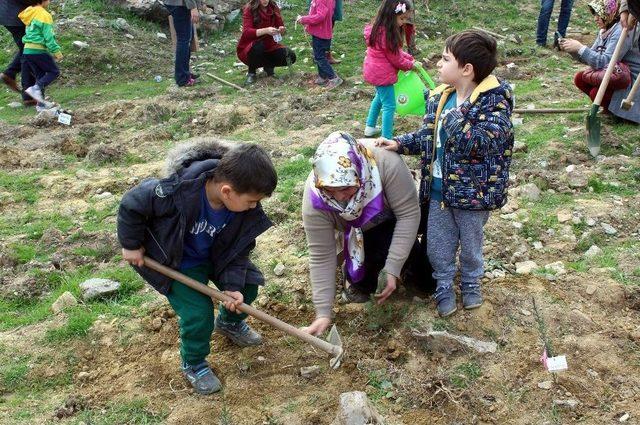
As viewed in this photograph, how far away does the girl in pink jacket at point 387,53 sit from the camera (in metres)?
5.72

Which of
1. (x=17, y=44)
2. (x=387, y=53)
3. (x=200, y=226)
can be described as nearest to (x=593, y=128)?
(x=387, y=53)

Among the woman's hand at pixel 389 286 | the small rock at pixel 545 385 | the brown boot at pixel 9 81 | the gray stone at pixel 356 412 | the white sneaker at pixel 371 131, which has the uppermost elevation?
the woman's hand at pixel 389 286

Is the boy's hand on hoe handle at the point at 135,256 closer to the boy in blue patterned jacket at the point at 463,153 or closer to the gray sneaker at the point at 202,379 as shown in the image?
the gray sneaker at the point at 202,379

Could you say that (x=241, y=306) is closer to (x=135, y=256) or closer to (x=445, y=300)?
(x=135, y=256)

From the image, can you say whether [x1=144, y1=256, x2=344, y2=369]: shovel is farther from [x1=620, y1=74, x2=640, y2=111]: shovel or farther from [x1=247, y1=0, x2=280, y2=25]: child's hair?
[x1=247, y1=0, x2=280, y2=25]: child's hair

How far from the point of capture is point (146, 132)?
6.96 m

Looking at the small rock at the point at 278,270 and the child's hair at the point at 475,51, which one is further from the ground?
the child's hair at the point at 475,51

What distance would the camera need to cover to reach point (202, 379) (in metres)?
3.08

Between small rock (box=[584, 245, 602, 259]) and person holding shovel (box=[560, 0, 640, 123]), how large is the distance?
2733 millimetres

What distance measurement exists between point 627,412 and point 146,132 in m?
5.72

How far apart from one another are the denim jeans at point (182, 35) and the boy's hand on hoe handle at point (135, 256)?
612 centimetres

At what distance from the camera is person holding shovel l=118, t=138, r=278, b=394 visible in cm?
266

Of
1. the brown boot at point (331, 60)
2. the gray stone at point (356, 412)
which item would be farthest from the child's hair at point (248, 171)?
the brown boot at point (331, 60)

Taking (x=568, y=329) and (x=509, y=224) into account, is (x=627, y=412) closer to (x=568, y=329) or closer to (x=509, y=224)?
(x=568, y=329)
